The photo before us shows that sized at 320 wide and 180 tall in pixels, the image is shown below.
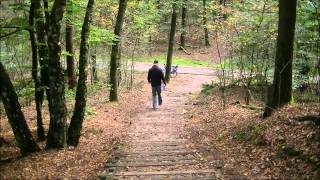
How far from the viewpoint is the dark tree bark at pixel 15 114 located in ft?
36.1

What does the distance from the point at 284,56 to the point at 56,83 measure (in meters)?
6.20

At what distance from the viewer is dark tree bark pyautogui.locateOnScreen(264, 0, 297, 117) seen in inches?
462

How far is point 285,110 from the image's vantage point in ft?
38.1

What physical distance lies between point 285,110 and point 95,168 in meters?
5.27

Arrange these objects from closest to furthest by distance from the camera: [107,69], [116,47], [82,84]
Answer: [82,84]
[116,47]
[107,69]

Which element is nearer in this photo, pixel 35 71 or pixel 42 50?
pixel 35 71

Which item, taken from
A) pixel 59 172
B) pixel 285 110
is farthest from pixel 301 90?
pixel 59 172

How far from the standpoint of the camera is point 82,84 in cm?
1215

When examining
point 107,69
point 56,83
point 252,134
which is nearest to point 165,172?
point 252,134

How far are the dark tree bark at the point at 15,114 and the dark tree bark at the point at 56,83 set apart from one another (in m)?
0.54

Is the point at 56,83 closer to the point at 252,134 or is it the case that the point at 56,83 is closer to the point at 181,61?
the point at 252,134

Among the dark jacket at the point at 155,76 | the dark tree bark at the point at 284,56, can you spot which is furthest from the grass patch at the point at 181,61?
the dark tree bark at the point at 284,56

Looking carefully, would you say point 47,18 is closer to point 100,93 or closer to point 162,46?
point 100,93

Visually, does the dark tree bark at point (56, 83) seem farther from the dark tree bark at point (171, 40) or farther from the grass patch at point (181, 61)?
the grass patch at point (181, 61)
